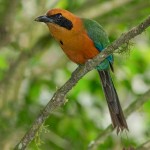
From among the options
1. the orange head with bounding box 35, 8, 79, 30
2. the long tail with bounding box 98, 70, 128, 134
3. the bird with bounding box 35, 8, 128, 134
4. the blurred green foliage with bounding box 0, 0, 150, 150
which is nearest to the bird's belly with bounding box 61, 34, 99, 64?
the bird with bounding box 35, 8, 128, 134

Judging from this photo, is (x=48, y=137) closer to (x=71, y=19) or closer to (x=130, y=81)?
(x=130, y=81)

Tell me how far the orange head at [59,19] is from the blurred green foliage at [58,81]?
96cm

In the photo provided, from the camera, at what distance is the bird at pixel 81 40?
4.43m

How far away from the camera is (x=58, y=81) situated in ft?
21.9

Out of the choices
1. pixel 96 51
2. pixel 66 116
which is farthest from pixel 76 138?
pixel 96 51

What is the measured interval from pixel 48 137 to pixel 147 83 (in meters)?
1.32

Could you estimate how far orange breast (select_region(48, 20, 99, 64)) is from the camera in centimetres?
446

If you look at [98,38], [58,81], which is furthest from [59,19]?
[58,81]

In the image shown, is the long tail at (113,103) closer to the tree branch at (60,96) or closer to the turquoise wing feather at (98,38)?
the turquoise wing feather at (98,38)

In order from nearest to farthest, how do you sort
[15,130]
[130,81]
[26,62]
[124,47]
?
[124,47]
[15,130]
[26,62]
[130,81]

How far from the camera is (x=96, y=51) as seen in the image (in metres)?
4.59

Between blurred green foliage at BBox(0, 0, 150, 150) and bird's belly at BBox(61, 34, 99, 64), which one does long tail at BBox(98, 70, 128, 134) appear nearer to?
bird's belly at BBox(61, 34, 99, 64)

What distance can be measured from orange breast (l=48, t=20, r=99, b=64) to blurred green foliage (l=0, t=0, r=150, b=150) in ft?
2.79

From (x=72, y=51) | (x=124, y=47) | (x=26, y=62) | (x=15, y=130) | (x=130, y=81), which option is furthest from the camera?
(x=130, y=81)
